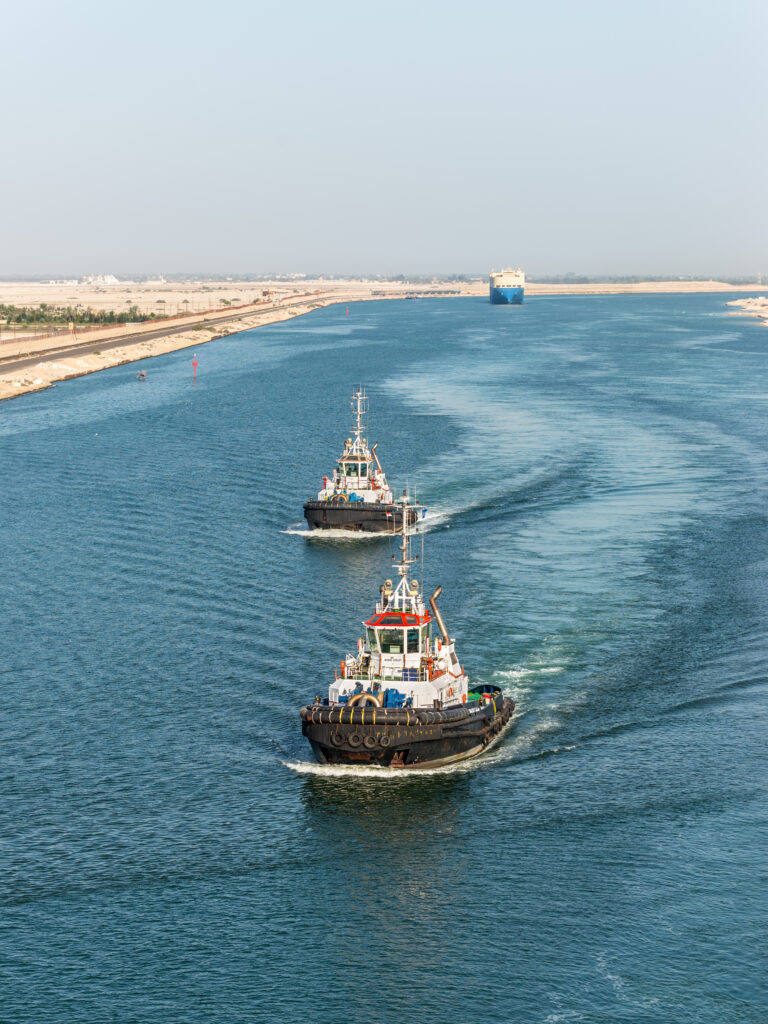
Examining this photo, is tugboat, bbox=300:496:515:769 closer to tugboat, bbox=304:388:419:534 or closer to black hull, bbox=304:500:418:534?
tugboat, bbox=304:388:419:534

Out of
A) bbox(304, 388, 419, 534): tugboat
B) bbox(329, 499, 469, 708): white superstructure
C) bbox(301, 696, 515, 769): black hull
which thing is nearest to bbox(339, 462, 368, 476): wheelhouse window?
bbox(304, 388, 419, 534): tugboat

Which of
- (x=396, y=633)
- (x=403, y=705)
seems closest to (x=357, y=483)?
(x=396, y=633)

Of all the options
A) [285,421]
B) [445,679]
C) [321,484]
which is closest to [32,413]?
[285,421]

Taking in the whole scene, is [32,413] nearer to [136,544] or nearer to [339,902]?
[136,544]

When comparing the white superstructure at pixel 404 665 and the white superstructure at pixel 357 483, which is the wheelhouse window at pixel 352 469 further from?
the white superstructure at pixel 404 665

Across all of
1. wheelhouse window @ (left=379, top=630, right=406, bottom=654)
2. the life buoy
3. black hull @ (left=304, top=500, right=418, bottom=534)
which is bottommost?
the life buoy

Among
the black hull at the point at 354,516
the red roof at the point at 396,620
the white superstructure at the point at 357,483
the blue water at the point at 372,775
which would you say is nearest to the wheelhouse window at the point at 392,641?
the red roof at the point at 396,620
